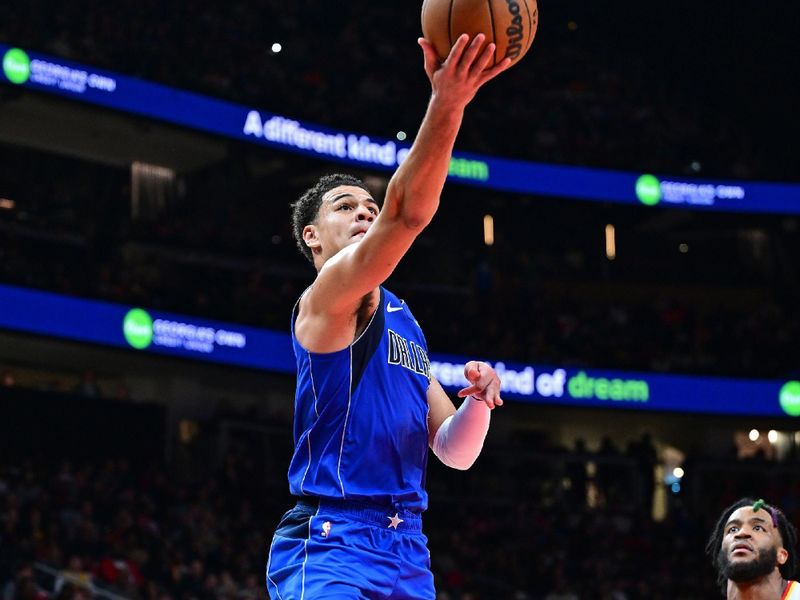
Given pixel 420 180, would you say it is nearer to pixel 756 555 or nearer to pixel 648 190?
pixel 756 555

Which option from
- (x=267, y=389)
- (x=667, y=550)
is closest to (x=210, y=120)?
(x=267, y=389)

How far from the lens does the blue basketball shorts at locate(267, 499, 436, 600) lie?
3.93m

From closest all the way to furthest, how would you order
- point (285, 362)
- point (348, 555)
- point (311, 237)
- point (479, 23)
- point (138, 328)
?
point (479, 23)
point (348, 555)
point (311, 237)
point (138, 328)
point (285, 362)

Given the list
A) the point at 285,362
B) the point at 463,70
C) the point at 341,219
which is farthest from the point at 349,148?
the point at 463,70

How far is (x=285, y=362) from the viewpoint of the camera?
2106 centimetres

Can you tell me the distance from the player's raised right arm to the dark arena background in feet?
36.5

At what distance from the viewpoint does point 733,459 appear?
81.0ft

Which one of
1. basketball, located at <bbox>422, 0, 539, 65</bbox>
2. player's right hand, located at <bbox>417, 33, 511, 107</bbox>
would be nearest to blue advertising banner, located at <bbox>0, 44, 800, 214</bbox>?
basketball, located at <bbox>422, 0, 539, 65</bbox>

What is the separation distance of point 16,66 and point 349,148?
622cm

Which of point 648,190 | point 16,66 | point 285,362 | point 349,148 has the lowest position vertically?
point 285,362

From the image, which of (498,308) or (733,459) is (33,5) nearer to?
(498,308)

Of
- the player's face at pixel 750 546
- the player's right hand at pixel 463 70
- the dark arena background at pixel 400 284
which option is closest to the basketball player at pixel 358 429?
the player's right hand at pixel 463 70

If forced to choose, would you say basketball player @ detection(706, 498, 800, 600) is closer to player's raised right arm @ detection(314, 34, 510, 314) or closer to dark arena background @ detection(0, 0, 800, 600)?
player's raised right arm @ detection(314, 34, 510, 314)

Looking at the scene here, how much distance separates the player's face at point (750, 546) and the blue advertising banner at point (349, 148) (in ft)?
53.2
